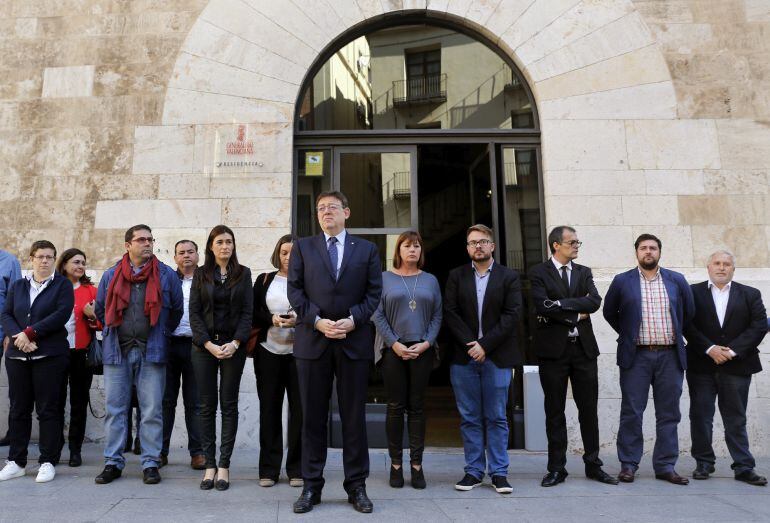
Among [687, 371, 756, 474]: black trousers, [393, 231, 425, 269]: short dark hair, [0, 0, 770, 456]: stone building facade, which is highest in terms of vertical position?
[0, 0, 770, 456]: stone building facade

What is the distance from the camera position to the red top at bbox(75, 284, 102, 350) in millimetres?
5562

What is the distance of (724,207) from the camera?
6523 mm

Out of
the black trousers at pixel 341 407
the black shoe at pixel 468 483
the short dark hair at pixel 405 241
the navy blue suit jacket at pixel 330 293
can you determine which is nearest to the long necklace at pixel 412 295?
the short dark hair at pixel 405 241

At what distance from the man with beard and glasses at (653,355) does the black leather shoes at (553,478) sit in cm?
55

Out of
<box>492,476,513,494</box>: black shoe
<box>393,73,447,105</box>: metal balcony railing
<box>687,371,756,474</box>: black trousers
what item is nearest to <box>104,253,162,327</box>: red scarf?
<box>492,476,513,494</box>: black shoe

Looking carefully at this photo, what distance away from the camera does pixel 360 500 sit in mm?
3975

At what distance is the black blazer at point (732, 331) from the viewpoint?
520cm

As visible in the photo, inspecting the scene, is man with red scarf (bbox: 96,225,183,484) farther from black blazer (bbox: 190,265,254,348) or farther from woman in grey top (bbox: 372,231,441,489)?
woman in grey top (bbox: 372,231,441,489)

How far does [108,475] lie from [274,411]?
1.40 m

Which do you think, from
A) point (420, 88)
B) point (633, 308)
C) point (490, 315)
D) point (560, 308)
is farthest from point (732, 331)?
point (420, 88)

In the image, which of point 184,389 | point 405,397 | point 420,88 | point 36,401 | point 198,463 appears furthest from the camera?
point 420,88

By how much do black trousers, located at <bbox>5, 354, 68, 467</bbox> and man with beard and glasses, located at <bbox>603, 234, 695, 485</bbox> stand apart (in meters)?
4.83

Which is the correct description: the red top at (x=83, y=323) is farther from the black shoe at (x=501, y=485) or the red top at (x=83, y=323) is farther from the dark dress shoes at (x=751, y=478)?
the dark dress shoes at (x=751, y=478)

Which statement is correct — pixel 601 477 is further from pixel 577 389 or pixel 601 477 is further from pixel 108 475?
pixel 108 475
